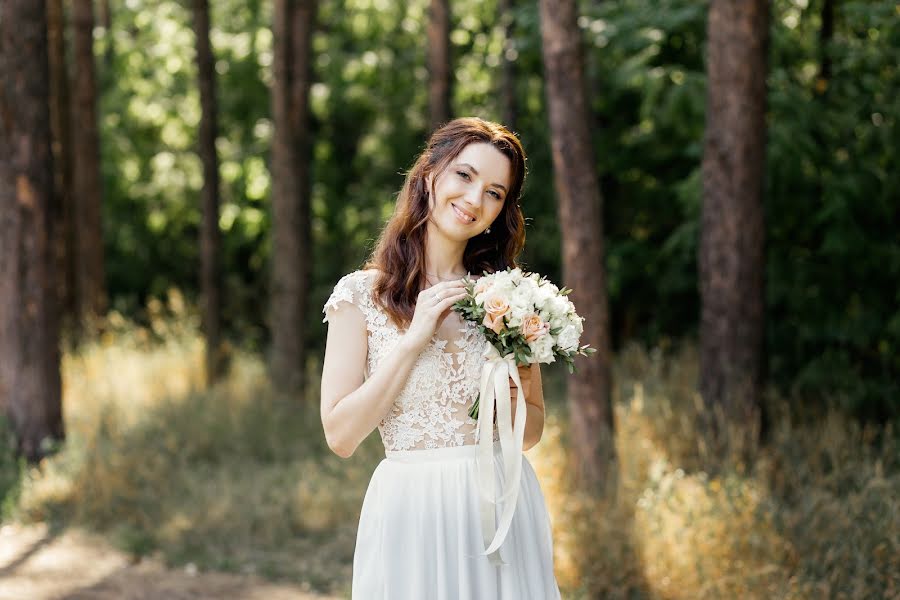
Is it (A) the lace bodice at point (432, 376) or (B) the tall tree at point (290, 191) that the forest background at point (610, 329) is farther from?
(A) the lace bodice at point (432, 376)

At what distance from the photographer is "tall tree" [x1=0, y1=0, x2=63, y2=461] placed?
8164 mm

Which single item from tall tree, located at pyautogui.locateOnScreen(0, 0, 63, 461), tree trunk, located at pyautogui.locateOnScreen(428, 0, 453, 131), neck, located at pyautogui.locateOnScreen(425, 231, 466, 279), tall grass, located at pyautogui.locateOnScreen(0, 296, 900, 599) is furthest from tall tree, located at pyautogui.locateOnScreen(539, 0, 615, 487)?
tree trunk, located at pyautogui.locateOnScreen(428, 0, 453, 131)

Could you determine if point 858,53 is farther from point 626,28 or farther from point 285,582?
point 285,582

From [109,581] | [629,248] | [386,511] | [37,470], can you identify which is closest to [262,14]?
[629,248]

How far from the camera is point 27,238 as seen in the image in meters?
8.32

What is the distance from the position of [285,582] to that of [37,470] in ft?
8.73

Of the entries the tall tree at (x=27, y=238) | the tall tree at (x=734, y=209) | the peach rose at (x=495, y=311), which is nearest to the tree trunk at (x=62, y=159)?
the tall tree at (x=27, y=238)

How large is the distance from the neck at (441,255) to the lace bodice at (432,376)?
18 cm

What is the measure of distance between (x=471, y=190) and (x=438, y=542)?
1.01m

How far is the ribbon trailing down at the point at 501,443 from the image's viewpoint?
289 centimetres

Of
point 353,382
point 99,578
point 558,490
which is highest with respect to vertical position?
point 353,382

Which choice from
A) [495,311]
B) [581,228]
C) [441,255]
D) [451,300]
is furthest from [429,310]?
[581,228]

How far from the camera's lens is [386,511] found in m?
3.00

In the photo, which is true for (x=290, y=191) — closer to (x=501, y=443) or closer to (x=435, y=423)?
(x=435, y=423)
